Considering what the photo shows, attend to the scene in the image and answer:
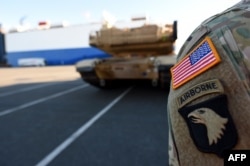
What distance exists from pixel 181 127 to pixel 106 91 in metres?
8.76

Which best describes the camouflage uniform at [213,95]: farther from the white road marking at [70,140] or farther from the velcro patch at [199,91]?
the white road marking at [70,140]

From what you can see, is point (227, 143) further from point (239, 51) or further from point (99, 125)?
point (99, 125)

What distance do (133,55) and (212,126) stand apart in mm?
9019

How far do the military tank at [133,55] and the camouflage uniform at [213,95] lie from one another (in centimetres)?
671

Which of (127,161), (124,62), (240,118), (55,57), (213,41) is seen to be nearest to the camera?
(240,118)

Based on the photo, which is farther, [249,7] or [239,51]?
[249,7]

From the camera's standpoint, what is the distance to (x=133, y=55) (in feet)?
32.6

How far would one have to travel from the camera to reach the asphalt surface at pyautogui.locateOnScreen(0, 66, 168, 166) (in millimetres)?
3783

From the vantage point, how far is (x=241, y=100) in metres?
0.93

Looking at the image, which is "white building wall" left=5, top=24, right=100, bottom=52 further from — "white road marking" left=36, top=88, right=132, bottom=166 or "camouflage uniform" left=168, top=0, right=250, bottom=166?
"camouflage uniform" left=168, top=0, right=250, bottom=166

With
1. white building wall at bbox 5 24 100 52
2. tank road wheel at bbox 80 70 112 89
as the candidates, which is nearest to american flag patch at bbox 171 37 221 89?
tank road wheel at bbox 80 70 112 89

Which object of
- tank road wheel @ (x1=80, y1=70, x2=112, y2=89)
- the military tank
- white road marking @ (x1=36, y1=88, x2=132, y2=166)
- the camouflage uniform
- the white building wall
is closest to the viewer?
the camouflage uniform

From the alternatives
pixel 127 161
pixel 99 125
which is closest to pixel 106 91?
pixel 99 125

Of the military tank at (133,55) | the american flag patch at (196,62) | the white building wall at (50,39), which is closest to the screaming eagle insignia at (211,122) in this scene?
the american flag patch at (196,62)
